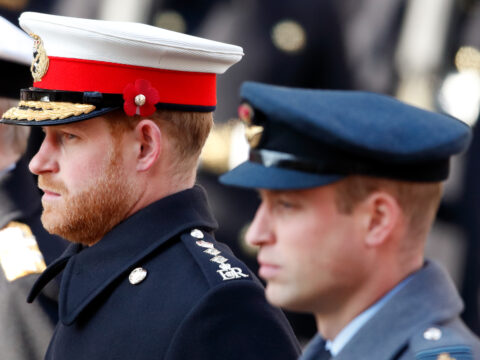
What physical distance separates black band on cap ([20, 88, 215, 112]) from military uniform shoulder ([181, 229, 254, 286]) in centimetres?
35

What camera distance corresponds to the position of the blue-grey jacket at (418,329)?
66.6 inches

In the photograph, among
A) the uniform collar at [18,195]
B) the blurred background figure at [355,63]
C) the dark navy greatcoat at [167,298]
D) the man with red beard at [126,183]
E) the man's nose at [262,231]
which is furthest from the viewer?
the blurred background figure at [355,63]

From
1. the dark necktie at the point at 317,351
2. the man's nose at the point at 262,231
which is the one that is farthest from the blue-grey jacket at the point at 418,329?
the man's nose at the point at 262,231

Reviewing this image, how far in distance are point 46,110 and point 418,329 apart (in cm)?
128

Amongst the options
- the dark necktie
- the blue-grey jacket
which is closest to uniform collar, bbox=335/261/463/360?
the blue-grey jacket

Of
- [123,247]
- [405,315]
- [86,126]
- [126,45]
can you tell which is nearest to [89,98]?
[86,126]

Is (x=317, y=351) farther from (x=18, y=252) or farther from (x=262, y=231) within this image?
(x=18, y=252)

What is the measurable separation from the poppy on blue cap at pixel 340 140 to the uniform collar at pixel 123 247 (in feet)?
2.02

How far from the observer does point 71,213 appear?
2.52 meters

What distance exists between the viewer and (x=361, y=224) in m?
1.79

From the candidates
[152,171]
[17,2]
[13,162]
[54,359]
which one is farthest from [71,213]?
[17,2]

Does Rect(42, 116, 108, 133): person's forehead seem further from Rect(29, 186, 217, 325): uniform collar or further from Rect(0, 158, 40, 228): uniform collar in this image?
Rect(0, 158, 40, 228): uniform collar

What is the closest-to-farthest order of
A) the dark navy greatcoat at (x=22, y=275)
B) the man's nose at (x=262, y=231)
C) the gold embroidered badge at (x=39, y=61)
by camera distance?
the man's nose at (x=262, y=231) < the gold embroidered badge at (x=39, y=61) < the dark navy greatcoat at (x=22, y=275)

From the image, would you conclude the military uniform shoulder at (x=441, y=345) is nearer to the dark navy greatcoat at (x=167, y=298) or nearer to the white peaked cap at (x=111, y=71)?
the dark navy greatcoat at (x=167, y=298)
